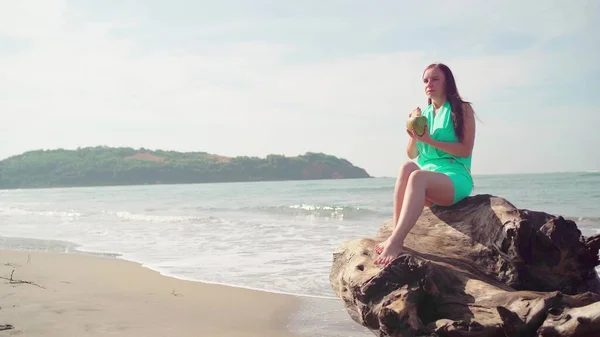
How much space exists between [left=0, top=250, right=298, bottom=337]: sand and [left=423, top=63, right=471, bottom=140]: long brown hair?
2.28 metres

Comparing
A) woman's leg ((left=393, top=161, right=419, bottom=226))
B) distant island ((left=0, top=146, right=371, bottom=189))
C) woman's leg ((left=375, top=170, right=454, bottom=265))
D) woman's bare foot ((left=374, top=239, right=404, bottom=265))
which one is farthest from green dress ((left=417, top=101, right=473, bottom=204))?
distant island ((left=0, top=146, right=371, bottom=189))

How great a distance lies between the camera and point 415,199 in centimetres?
421

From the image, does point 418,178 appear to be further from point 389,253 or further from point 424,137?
point 389,253

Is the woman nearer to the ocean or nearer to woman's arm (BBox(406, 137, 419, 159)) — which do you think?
woman's arm (BBox(406, 137, 419, 159))

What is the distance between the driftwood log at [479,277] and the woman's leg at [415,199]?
0.50 feet

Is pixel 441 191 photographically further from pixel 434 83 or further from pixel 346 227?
pixel 346 227

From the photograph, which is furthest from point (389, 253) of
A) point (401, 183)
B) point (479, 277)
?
point (401, 183)

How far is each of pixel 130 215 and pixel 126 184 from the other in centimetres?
6767

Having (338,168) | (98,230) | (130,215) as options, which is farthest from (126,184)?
(98,230)

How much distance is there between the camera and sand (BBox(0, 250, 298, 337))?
470cm

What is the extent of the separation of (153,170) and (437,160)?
280 feet

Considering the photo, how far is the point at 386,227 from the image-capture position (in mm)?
4879

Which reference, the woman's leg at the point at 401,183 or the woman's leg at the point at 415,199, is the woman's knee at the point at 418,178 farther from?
the woman's leg at the point at 401,183

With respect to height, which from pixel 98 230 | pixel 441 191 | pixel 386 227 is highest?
pixel 441 191
